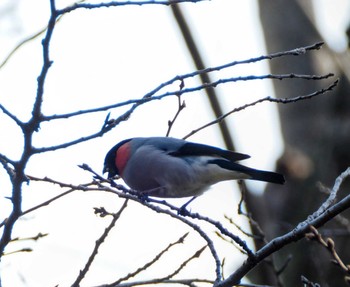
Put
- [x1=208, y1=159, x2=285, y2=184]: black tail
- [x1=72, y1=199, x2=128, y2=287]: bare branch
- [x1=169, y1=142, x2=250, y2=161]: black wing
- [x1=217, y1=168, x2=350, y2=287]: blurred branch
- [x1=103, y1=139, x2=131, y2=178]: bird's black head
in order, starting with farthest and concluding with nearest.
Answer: [x1=103, y1=139, x2=131, y2=178]: bird's black head
[x1=169, y1=142, x2=250, y2=161]: black wing
[x1=208, y1=159, x2=285, y2=184]: black tail
[x1=72, y1=199, x2=128, y2=287]: bare branch
[x1=217, y1=168, x2=350, y2=287]: blurred branch

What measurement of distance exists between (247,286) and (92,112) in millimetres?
1017

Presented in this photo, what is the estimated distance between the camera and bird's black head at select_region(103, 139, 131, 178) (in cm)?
539

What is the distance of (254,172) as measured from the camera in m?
4.89

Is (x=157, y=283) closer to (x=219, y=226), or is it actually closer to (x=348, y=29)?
(x=219, y=226)

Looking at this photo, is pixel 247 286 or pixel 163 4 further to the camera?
pixel 247 286

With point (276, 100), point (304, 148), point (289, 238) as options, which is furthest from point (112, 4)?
point (304, 148)

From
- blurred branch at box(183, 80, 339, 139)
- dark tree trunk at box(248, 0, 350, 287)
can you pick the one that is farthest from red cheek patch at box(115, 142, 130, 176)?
dark tree trunk at box(248, 0, 350, 287)

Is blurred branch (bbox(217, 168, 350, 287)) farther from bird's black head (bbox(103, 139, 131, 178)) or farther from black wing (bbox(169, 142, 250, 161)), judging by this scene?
bird's black head (bbox(103, 139, 131, 178))

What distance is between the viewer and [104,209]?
3.46 metres

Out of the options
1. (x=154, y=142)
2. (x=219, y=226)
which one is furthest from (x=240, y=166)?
(x=219, y=226)

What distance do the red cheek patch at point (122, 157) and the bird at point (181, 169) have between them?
64 mm

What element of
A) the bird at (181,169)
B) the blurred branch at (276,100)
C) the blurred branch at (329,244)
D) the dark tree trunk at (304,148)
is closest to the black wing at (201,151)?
the bird at (181,169)

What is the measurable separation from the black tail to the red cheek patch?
649 mm

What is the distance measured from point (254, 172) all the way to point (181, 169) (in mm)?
479
